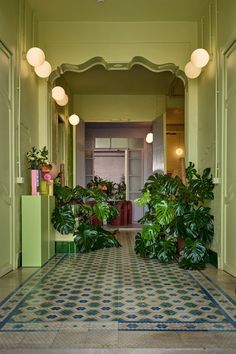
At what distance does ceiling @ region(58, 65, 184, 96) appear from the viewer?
7923 mm

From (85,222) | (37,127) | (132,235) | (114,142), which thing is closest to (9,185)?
(37,127)

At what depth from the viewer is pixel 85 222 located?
621 cm

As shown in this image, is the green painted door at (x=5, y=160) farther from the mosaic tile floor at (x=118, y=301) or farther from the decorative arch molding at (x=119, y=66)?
the decorative arch molding at (x=119, y=66)

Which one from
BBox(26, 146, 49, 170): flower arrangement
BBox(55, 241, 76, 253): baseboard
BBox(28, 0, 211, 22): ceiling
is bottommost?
BBox(55, 241, 76, 253): baseboard

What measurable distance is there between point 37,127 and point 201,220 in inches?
112

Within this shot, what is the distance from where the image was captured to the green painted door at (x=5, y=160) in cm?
432

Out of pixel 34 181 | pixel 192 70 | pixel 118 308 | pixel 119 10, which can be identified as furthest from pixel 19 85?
pixel 118 308

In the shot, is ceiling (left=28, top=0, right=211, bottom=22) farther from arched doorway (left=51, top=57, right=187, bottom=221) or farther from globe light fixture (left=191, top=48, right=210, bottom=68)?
arched doorway (left=51, top=57, right=187, bottom=221)

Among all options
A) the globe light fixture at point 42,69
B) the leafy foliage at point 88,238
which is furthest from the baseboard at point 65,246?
the globe light fixture at point 42,69

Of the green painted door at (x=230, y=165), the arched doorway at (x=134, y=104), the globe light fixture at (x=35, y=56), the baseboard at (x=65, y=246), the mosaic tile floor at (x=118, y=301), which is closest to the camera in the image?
the mosaic tile floor at (x=118, y=301)

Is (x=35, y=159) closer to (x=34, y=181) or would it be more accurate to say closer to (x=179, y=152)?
(x=34, y=181)

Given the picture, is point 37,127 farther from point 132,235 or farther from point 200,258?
point 132,235

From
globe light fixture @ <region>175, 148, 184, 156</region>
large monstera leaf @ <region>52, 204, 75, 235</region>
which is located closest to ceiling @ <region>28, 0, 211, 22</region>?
large monstera leaf @ <region>52, 204, 75, 235</region>

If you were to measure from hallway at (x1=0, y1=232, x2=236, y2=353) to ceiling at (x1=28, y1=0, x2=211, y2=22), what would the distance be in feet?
11.7
